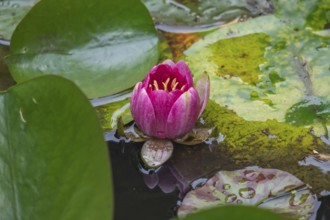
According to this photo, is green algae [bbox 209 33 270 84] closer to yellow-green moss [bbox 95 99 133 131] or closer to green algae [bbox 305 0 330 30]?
green algae [bbox 305 0 330 30]

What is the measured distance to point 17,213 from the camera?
115cm

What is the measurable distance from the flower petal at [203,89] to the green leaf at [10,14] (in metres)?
0.65

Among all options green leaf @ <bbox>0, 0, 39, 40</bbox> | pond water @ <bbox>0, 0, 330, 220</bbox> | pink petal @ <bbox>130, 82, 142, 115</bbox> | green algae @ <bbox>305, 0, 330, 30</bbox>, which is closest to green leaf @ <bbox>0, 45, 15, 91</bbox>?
pond water @ <bbox>0, 0, 330, 220</bbox>

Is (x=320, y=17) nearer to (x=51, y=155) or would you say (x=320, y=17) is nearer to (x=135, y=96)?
(x=135, y=96)

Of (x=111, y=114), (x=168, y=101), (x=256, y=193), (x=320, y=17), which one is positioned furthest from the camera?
(x=320, y=17)

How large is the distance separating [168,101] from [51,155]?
0.41 m

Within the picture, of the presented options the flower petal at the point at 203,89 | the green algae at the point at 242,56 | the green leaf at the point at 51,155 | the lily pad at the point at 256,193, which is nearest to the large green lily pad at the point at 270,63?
the green algae at the point at 242,56

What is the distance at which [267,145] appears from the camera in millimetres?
1506

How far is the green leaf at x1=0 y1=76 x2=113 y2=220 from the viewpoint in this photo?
3.34 ft

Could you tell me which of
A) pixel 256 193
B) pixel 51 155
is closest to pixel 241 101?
pixel 256 193

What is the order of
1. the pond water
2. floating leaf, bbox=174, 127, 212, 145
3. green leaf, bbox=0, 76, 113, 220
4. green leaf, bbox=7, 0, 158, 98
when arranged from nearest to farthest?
green leaf, bbox=0, 76, 113, 220 → the pond water → floating leaf, bbox=174, 127, 212, 145 → green leaf, bbox=7, 0, 158, 98

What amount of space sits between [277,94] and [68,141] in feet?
2.42

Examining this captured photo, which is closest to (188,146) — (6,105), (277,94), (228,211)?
(277,94)

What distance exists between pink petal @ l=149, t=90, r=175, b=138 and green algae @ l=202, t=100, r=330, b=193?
14cm
